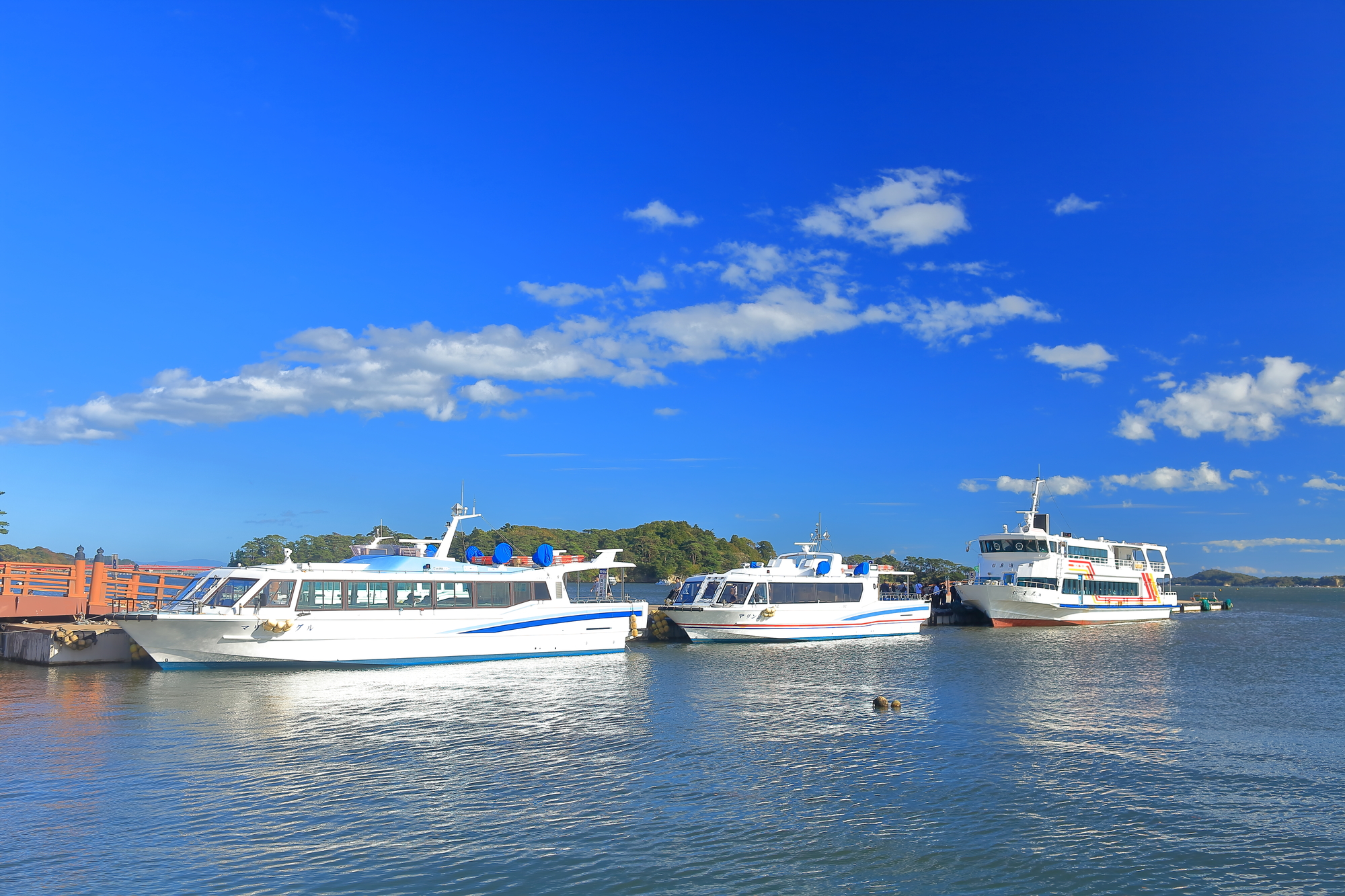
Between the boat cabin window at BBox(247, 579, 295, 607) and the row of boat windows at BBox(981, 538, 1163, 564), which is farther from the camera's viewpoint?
the row of boat windows at BBox(981, 538, 1163, 564)

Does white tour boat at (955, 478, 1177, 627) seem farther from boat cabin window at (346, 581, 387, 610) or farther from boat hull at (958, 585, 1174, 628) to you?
boat cabin window at (346, 581, 387, 610)

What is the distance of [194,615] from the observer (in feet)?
99.2

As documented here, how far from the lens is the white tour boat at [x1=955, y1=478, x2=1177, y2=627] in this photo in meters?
63.9

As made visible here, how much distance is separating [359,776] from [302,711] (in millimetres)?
7753

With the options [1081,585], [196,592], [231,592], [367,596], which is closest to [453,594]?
[367,596]

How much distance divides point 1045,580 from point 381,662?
4921cm

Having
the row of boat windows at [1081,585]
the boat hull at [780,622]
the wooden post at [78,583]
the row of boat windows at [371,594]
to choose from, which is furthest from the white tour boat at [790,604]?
the wooden post at [78,583]

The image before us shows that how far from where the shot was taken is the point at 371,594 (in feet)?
109

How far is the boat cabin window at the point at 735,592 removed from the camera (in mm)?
46344

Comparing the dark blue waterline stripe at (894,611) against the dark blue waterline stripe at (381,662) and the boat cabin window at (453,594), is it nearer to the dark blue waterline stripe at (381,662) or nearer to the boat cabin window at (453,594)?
the dark blue waterline stripe at (381,662)

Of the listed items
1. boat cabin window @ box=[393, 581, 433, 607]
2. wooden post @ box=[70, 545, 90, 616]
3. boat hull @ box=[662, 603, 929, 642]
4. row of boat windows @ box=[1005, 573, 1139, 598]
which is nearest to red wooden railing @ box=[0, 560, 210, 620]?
wooden post @ box=[70, 545, 90, 616]

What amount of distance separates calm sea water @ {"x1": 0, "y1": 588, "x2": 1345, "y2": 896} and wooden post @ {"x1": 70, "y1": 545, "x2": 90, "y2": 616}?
182 inches

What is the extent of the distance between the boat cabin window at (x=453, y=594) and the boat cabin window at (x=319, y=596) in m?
3.74

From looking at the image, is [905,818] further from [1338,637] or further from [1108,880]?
[1338,637]
